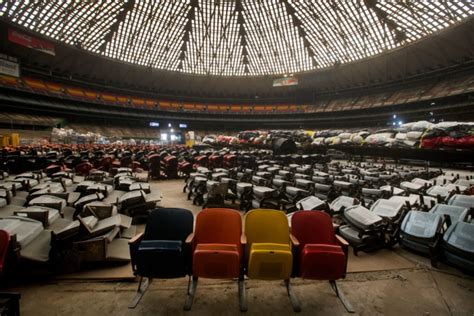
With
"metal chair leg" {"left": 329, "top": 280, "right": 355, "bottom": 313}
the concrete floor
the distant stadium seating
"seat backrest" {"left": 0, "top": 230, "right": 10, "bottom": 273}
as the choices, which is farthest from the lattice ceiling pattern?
"seat backrest" {"left": 0, "top": 230, "right": 10, "bottom": 273}

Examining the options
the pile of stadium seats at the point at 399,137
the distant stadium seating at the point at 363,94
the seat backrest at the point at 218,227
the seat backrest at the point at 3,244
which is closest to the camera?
the seat backrest at the point at 3,244

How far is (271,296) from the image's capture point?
132 inches

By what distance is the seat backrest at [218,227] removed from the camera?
3623 millimetres

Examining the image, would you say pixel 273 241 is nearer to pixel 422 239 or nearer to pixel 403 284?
pixel 403 284

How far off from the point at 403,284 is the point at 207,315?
2.72 metres

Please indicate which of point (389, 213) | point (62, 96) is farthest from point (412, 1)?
point (62, 96)

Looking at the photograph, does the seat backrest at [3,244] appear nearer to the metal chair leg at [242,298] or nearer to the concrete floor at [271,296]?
the concrete floor at [271,296]

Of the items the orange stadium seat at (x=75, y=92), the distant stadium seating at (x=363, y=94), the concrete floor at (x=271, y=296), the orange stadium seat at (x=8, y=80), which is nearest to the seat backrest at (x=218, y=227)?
the concrete floor at (x=271, y=296)

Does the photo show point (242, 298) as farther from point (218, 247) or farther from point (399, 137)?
point (399, 137)

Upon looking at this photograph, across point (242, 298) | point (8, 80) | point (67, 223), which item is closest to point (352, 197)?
point (242, 298)

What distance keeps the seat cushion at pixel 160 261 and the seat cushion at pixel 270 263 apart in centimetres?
87

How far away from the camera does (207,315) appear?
116 inches

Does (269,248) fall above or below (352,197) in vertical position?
above

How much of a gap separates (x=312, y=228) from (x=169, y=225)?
6.62ft
